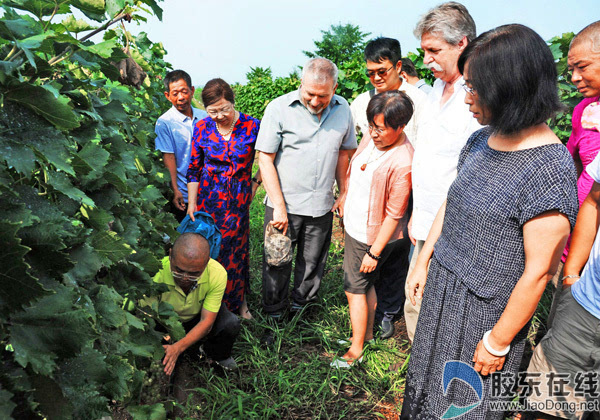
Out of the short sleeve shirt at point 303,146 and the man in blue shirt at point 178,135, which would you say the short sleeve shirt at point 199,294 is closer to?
the short sleeve shirt at point 303,146

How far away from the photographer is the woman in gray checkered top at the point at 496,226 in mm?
1488

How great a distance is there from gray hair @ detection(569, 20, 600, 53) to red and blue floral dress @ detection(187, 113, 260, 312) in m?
2.22

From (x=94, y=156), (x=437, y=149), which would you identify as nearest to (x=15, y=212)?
(x=94, y=156)

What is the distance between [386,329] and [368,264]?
944mm

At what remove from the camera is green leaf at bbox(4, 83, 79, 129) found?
2.99ft

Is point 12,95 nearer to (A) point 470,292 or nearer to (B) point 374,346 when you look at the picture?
(A) point 470,292

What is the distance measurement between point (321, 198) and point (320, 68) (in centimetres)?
94

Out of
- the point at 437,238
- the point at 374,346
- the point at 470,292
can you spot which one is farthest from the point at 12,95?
the point at 374,346

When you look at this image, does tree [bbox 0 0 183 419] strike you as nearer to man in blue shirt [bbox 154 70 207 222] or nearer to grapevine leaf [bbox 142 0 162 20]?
grapevine leaf [bbox 142 0 162 20]

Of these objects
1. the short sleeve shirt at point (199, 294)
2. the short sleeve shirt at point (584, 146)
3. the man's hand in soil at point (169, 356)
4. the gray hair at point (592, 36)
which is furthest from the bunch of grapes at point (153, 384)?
the gray hair at point (592, 36)

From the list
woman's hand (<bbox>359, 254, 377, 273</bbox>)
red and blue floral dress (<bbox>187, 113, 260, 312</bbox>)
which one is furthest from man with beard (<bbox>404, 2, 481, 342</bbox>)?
red and blue floral dress (<bbox>187, 113, 260, 312</bbox>)

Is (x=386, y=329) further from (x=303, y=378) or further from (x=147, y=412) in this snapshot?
(x=147, y=412)

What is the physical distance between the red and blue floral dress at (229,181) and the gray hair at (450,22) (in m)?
1.58

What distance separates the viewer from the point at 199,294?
2812 millimetres
